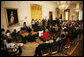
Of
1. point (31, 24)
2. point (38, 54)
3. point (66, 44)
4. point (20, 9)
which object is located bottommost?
point (38, 54)

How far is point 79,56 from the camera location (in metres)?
4.63

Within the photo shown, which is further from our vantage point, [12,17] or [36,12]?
[36,12]

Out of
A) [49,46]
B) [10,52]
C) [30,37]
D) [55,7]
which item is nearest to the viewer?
[49,46]

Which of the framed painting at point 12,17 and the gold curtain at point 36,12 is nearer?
the framed painting at point 12,17

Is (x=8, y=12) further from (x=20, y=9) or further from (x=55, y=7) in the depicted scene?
(x=55, y=7)

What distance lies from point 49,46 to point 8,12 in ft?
24.9

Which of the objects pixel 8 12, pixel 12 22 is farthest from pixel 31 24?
pixel 8 12

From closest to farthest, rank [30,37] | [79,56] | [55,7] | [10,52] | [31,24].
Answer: [10,52]
[79,56]
[30,37]
[31,24]
[55,7]

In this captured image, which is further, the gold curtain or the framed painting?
the gold curtain

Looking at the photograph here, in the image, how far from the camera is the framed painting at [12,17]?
31.2 ft

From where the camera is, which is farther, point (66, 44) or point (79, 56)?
point (66, 44)

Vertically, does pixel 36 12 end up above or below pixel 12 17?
above

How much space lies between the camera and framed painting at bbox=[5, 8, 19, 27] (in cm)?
951

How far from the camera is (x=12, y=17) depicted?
10016 millimetres
